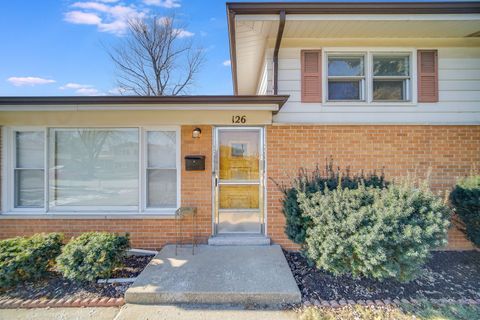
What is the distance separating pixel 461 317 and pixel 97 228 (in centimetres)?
595

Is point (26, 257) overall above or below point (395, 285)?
above

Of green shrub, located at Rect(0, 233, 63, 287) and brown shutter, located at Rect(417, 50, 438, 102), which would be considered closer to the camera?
green shrub, located at Rect(0, 233, 63, 287)

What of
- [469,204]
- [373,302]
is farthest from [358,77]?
[373,302]

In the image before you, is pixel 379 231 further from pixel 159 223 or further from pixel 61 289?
pixel 61 289

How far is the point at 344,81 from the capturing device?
4.99 m

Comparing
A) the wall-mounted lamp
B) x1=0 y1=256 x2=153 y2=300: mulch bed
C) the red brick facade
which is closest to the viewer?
x1=0 y1=256 x2=153 y2=300: mulch bed

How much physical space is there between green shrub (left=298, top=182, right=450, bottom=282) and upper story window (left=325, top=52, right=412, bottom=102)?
2.42 m

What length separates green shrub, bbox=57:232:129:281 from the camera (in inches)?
134

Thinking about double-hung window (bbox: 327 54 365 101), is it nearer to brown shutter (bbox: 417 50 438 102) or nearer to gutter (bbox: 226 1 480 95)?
gutter (bbox: 226 1 480 95)

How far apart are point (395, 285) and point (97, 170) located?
5.75 meters

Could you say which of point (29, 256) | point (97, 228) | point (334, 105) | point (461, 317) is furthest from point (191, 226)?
point (461, 317)

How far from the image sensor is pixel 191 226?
15.7ft

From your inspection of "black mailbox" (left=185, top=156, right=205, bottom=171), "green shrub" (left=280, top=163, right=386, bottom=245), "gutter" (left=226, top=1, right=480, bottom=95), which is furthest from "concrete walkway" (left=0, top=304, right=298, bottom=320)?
"gutter" (left=226, top=1, right=480, bottom=95)

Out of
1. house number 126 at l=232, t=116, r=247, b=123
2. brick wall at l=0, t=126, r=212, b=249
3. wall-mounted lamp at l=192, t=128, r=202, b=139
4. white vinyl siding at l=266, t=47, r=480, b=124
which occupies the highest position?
white vinyl siding at l=266, t=47, r=480, b=124
